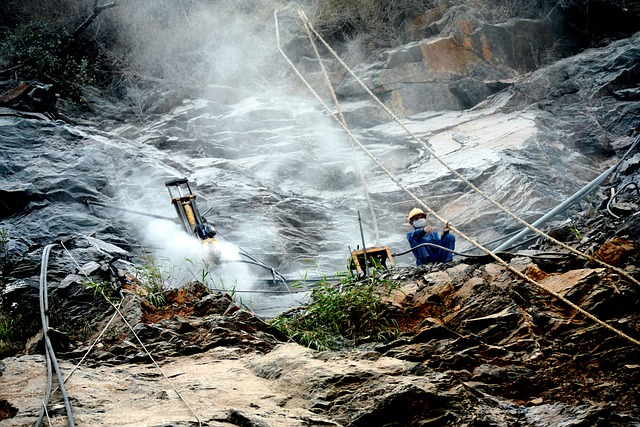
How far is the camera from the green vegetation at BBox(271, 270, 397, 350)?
14.8ft

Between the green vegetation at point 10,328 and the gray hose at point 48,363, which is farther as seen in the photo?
the green vegetation at point 10,328

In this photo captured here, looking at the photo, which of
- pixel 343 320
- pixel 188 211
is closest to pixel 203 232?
pixel 188 211

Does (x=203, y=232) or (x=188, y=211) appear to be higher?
(x=188, y=211)

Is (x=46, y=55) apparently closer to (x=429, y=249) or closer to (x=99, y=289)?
(x=99, y=289)

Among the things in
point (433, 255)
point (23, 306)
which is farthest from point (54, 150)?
point (433, 255)

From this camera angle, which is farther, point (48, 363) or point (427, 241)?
point (427, 241)

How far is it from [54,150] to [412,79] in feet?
29.5

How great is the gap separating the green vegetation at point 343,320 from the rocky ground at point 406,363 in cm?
14

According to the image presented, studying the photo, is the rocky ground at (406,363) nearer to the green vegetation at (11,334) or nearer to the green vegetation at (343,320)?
the green vegetation at (343,320)

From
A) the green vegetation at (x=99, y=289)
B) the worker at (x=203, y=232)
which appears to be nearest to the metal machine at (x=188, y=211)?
the worker at (x=203, y=232)

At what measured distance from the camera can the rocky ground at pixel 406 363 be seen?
3.02 meters

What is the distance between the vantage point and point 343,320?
4.79 meters

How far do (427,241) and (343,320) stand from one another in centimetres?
284

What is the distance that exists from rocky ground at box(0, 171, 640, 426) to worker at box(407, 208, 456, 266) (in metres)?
1.81
